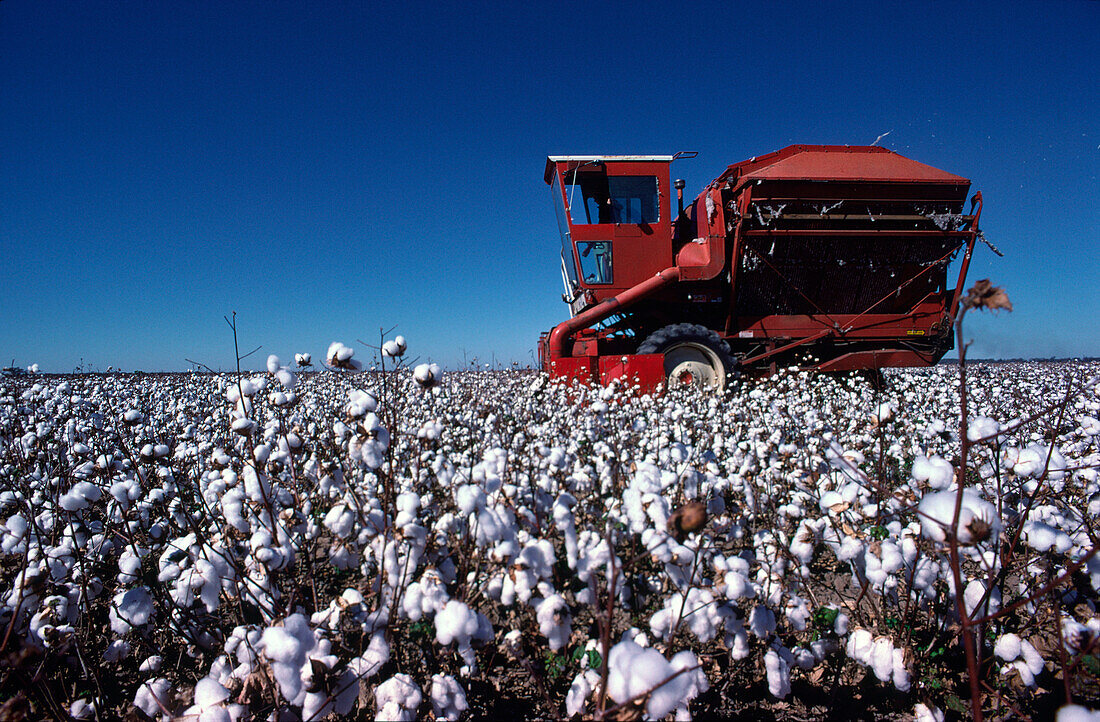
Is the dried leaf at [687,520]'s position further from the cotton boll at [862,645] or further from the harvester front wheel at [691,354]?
the harvester front wheel at [691,354]

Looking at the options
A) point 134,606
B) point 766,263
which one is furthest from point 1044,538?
point 766,263

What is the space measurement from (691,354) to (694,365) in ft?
0.72

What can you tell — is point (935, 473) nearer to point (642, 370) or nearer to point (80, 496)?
point (80, 496)

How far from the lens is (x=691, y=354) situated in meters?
7.33

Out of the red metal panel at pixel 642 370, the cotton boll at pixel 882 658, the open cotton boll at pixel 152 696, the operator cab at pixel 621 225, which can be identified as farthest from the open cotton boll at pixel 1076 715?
the operator cab at pixel 621 225

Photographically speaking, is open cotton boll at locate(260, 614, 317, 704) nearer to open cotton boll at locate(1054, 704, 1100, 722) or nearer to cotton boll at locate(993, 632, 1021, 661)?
open cotton boll at locate(1054, 704, 1100, 722)

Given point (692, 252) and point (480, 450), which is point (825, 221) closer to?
point (692, 252)

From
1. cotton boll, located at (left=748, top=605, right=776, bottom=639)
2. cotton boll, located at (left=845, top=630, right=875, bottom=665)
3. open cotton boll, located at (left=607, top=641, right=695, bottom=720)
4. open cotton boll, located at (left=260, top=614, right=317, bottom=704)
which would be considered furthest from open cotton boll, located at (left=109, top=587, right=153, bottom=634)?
cotton boll, located at (left=845, top=630, right=875, bottom=665)

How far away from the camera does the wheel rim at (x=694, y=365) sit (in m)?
7.09

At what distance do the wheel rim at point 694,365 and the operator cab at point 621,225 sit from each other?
1.40 metres

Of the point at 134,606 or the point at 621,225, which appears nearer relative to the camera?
the point at 134,606

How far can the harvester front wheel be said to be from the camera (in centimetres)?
716

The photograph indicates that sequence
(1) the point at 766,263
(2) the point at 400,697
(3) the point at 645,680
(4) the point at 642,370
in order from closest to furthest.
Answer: (3) the point at 645,680
(2) the point at 400,697
(4) the point at 642,370
(1) the point at 766,263

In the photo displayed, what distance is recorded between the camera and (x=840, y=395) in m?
6.80
